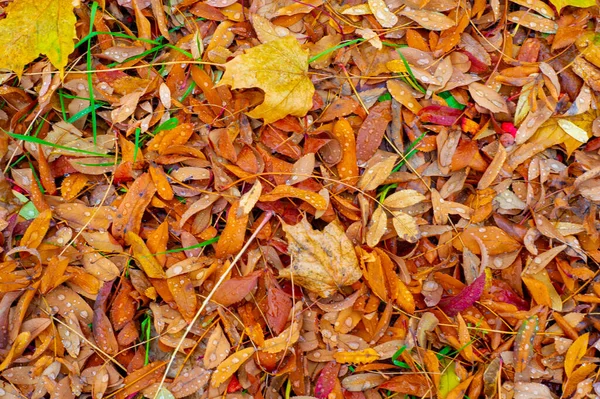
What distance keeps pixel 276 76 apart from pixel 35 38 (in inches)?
21.2

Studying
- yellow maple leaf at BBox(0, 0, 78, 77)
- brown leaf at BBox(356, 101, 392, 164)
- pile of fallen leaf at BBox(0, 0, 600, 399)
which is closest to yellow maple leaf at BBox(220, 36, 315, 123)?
pile of fallen leaf at BBox(0, 0, 600, 399)

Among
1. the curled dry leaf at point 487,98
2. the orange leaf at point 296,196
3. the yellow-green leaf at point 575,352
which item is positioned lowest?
the yellow-green leaf at point 575,352

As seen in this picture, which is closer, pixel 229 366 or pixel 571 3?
pixel 229 366

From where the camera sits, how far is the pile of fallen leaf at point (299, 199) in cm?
117

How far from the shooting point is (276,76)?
117 cm

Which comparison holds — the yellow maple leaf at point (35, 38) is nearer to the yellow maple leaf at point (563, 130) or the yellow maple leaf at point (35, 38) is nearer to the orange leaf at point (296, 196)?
the orange leaf at point (296, 196)

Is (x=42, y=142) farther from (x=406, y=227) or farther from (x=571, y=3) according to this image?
(x=571, y=3)

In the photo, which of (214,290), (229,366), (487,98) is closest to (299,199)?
(214,290)

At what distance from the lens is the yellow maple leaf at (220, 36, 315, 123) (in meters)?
1.16

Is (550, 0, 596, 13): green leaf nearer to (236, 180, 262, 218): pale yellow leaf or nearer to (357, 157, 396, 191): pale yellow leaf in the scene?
(357, 157, 396, 191): pale yellow leaf

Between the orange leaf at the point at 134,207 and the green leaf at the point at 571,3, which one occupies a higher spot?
the green leaf at the point at 571,3

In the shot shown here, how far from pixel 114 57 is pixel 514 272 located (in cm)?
104

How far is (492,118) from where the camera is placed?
124cm

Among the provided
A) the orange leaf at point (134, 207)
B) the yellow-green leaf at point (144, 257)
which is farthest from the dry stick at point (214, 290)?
the orange leaf at point (134, 207)
